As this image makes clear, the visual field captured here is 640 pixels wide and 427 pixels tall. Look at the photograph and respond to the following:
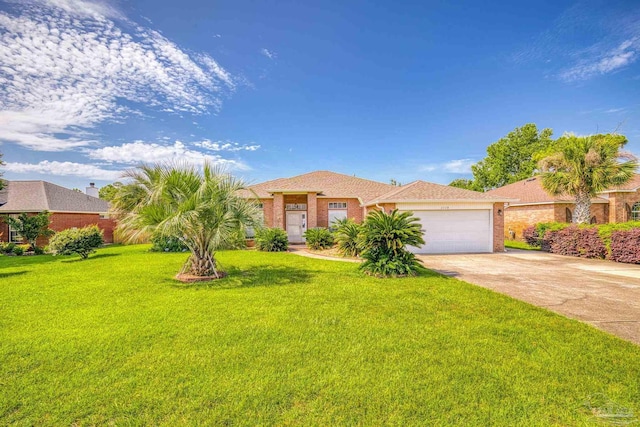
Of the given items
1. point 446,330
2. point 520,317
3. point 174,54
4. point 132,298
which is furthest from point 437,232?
point 174,54

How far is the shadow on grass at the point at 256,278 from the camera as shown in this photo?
791cm

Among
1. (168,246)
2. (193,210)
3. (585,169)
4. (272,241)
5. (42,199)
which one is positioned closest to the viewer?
(193,210)

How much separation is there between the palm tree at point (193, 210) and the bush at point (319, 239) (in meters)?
7.17

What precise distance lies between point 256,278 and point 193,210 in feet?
8.90

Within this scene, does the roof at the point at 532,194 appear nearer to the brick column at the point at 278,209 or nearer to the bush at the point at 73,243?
the brick column at the point at 278,209

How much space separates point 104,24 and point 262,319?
37.6ft

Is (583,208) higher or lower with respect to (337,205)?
lower

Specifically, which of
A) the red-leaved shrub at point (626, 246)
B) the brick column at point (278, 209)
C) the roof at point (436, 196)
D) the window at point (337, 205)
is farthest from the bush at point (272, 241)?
the red-leaved shrub at point (626, 246)

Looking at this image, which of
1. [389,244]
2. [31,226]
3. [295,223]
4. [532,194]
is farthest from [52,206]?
[532,194]

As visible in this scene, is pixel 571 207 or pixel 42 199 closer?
pixel 571 207

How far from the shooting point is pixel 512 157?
3581cm

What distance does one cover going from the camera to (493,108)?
62.1 feet

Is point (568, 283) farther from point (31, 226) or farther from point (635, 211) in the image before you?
point (31, 226)

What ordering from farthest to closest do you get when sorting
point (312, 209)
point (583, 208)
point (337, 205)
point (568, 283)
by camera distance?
point (337, 205), point (312, 209), point (583, 208), point (568, 283)
